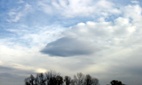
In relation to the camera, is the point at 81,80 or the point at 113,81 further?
the point at 81,80

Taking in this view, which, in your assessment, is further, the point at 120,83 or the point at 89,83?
the point at 89,83

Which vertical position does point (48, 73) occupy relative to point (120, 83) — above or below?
above

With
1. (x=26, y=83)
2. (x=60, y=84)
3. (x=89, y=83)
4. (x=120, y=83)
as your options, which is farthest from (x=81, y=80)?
(x=26, y=83)

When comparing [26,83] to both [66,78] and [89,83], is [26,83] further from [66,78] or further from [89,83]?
[89,83]

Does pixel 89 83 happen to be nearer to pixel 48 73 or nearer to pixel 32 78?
pixel 48 73

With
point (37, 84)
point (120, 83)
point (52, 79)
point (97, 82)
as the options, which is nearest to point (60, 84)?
Result: point (52, 79)

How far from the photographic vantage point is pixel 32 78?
15488cm

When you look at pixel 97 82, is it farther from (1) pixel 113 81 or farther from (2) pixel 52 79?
(2) pixel 52 79

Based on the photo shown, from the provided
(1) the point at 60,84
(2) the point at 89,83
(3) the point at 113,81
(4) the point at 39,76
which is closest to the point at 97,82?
(2) the point at 89,83

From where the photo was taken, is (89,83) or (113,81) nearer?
(113,81)

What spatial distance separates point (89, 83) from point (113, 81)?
2084cm

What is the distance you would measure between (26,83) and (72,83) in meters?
33.5

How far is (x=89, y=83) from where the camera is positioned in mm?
155375

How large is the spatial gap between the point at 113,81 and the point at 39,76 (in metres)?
53.7
